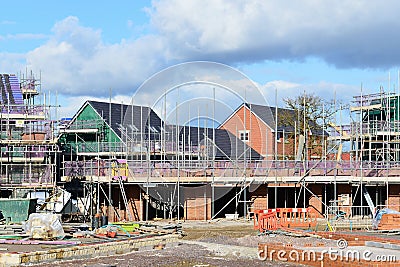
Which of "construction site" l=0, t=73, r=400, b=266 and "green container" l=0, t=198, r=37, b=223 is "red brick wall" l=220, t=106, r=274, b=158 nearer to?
"construction site" l=0, t=73, r=400, b=266

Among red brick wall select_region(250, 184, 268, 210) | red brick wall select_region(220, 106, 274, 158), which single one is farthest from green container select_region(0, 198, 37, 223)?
red brick wall select_region(220, 106, 274, 158)

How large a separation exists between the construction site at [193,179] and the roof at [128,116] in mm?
180

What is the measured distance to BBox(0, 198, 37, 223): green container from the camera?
35.6 meters

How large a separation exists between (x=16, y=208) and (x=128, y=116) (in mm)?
13533

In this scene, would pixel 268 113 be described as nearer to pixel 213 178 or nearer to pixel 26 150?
pixel 213 178

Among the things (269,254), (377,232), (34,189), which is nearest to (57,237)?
(269,254)

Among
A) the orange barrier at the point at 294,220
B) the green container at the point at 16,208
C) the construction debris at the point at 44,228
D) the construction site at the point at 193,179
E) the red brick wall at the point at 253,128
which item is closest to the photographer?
the construction debris at the point at 44,228

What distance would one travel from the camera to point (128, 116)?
4759 cm

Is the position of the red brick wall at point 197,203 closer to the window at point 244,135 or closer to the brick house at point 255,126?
the brick house at point 255,126

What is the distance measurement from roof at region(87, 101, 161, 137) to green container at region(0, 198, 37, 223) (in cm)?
906

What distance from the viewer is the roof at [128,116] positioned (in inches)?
1696

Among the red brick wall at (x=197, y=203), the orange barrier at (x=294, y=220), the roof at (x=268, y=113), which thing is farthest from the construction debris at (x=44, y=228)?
the roof at (x=268, y=113)

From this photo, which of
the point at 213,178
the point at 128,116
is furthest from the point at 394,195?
the point at 128,116

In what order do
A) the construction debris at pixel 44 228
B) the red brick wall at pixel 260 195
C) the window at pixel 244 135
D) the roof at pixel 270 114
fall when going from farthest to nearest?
1. the window at pixel 244 135
2. the roof at pixel 270 114
3. the red brick wall at pixel 260 195
4. the construction debris at pixel 44 228
